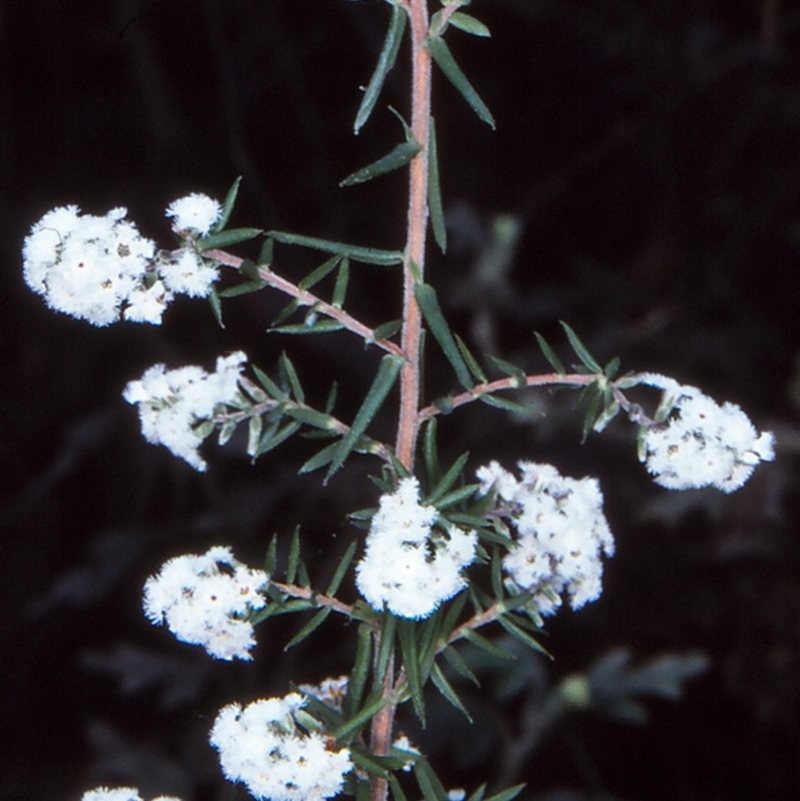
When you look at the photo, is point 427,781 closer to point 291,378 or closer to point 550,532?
point 550,532

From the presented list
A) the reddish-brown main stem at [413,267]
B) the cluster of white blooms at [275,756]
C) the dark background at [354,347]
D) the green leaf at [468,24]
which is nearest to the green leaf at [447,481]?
the reddish-brown main stem at [413,267]

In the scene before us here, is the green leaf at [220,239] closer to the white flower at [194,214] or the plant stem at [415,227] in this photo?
the white flower at [194,214]

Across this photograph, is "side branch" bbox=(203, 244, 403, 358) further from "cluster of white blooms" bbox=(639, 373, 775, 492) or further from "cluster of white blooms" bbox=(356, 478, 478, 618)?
"cluster of white blooms" bbox=(639, 373, 775, 492)

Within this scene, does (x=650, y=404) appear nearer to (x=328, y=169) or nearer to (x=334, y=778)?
(x=328, y=169)

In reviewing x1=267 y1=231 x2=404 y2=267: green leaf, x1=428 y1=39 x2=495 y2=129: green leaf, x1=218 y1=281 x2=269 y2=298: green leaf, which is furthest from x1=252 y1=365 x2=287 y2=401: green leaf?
x1=428 y1=39 x2=495 y2=129: green leaf

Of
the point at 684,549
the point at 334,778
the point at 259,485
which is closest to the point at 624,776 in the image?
the point at 684,549

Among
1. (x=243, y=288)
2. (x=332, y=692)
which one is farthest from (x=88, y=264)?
(x=332, y=692)
